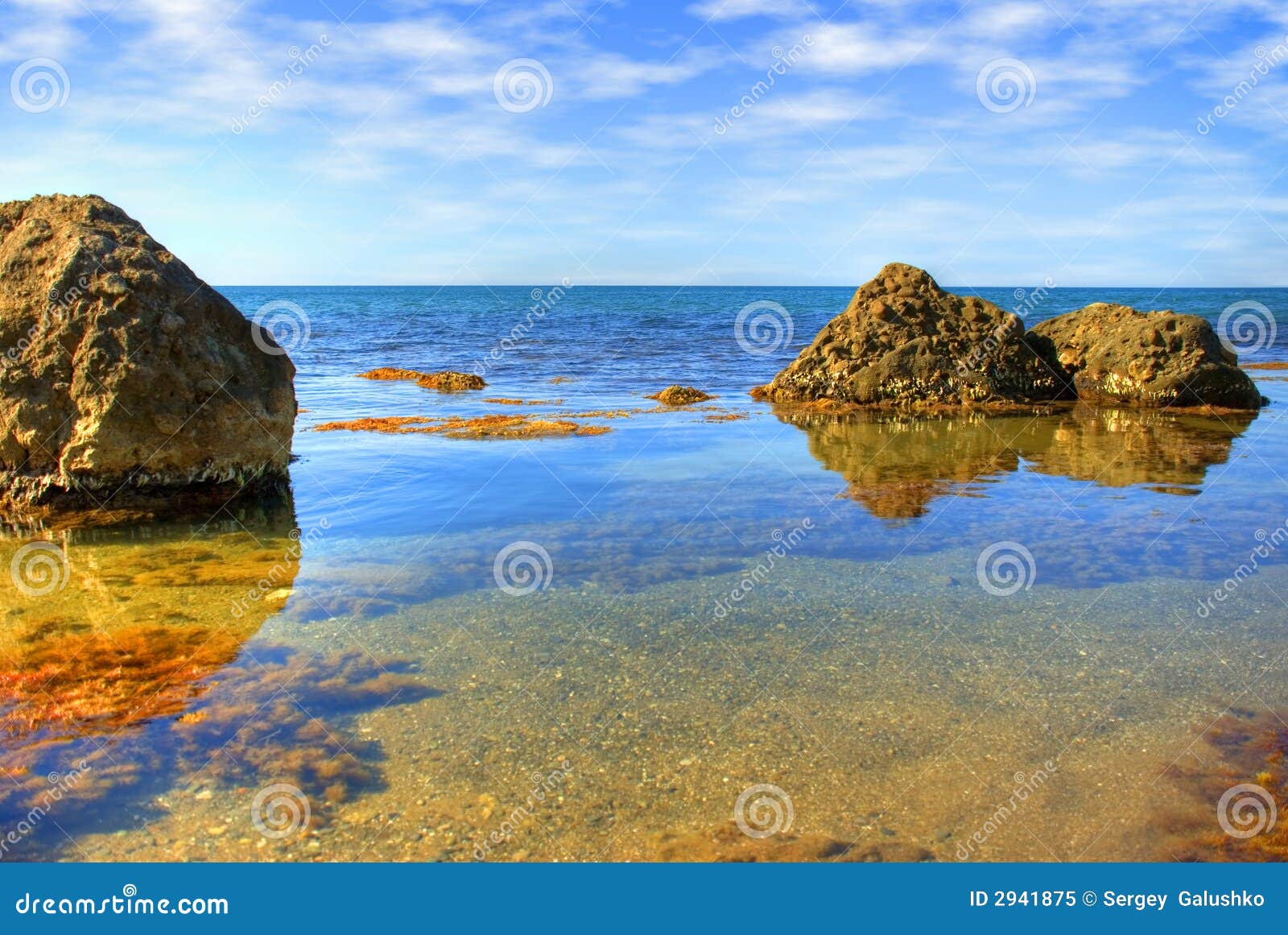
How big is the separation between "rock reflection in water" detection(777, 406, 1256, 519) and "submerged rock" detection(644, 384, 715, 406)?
2.22 metres

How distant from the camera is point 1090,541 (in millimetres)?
8234

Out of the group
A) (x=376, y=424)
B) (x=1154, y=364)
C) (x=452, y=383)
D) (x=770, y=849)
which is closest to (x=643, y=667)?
(x=770, y=849)

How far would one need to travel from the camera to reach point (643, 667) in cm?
562

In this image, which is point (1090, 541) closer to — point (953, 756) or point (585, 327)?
point (953, 756)

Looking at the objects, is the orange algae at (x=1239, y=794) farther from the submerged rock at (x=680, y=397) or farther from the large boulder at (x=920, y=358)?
the submerged rock at (x=680, y=397)

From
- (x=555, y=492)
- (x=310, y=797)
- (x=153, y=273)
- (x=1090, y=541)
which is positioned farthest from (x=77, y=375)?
(x=1090, y=541)

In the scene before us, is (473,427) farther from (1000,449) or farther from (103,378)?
(1000,449)

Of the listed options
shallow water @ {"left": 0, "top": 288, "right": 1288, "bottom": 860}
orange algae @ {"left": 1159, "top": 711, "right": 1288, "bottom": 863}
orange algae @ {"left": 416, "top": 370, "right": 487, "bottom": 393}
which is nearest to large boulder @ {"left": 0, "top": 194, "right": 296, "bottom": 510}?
shallow water @ {"left": 0, "top": 288, "right": 1288, "bottom": 860}

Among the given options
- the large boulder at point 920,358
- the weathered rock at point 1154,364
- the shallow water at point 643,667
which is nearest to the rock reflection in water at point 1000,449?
the shallow water at point 643,667

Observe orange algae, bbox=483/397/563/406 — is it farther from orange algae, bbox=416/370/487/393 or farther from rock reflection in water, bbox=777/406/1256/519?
rock reflection in water, bbox=777/406/1256/519

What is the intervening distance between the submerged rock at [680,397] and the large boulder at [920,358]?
1.76 metres

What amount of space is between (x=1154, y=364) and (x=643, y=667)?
17.3 metres

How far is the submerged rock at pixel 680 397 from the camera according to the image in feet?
63.3

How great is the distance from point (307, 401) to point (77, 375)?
10.7 meters
